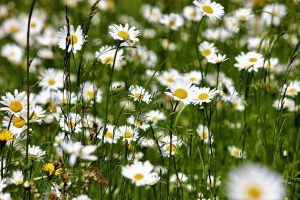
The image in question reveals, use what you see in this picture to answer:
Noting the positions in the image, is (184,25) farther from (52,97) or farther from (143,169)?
(143,169)

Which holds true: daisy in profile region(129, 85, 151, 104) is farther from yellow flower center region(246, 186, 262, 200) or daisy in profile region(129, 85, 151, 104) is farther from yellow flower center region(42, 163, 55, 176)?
yellow flower center region(246, 186, 262, 200)

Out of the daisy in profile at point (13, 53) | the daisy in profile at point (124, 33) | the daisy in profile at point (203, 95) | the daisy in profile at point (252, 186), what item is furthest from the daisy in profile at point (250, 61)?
the daisy in profile at point (13, 53)

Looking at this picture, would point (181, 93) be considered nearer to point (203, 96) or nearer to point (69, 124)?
point (203, 96)

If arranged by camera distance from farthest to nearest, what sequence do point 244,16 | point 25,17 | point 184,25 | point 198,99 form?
point 25,17, point 184,25, point 244,16, point 198,99

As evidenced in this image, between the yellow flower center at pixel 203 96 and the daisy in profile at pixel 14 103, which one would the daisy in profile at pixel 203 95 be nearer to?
the yellow flower center at pixel 203 96

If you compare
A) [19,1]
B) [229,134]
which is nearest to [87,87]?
[229,134]
